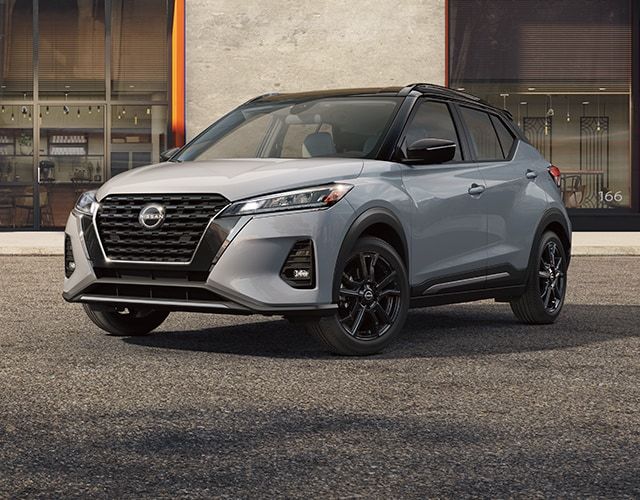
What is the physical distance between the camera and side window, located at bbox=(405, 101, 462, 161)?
8242 mm

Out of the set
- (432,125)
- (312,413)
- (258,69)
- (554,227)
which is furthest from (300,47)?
(312,413)

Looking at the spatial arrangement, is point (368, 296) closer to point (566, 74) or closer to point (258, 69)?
point (258, 69)

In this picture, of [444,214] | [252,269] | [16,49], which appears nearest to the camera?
[252,269]

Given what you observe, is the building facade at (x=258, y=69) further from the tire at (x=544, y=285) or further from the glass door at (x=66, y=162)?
the tire at (x=544, y=285)

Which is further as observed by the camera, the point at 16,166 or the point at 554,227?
the point at 16,166

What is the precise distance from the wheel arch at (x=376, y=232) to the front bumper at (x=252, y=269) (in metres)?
0.05

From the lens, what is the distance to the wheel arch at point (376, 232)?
714cm

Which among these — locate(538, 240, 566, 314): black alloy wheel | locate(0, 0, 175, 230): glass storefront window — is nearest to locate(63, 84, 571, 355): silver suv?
locate(538, 240, 566, 314): black alloy wheel

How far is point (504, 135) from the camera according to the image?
9633 millimetres

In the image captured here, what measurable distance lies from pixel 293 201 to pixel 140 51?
17.7 meters

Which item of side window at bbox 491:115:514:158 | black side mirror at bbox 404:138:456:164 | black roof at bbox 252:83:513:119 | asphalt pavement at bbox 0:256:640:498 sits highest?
black roof at bbox 252:83:513:119

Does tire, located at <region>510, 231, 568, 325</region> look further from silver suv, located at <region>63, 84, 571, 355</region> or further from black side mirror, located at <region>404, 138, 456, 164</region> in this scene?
black side mirror, located at <region>404, 138, 456, 164</region>

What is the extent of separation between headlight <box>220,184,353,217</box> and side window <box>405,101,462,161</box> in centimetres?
112

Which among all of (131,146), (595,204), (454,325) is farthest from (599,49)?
(454,325)
